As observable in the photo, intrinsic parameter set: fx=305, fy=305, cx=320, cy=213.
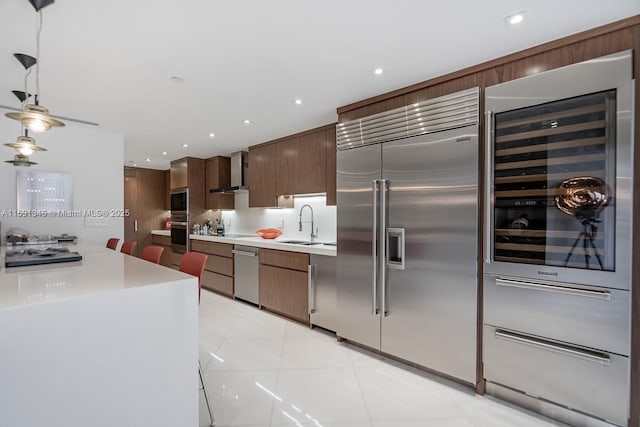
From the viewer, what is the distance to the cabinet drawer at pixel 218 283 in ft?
15.0

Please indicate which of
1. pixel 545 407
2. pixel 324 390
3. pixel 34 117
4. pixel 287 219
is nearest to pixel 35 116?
pixel 34 117

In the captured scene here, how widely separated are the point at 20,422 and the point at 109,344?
33 centimetres

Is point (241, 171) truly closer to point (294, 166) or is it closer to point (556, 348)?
point (294, 166)

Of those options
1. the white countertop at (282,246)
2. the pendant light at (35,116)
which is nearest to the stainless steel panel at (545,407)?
the white countertop at (282,246)

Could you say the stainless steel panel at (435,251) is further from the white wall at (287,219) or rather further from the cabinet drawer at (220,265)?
the cabinet drawer at (220,265)

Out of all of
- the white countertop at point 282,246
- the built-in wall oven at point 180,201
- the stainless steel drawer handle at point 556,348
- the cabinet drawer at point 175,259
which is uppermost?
the built-in wall oven at point 180,201

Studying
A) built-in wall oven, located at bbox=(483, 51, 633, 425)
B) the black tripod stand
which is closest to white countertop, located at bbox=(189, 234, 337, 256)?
built-in wall oven, located at bbox=(483, 51, 633, 425)

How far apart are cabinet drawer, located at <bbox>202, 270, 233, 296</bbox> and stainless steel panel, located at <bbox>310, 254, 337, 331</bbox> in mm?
1723

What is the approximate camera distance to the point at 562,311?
6.03ft

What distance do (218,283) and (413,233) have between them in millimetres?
3434

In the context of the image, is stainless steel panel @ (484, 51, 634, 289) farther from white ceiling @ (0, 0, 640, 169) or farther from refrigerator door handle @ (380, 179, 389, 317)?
refrigerator door handle @ (380, 179, 389, 317)

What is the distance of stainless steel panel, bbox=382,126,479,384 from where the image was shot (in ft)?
7.17

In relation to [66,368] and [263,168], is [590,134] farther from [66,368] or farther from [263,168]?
[263,168]

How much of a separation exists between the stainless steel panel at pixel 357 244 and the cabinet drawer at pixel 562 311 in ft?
3.20
